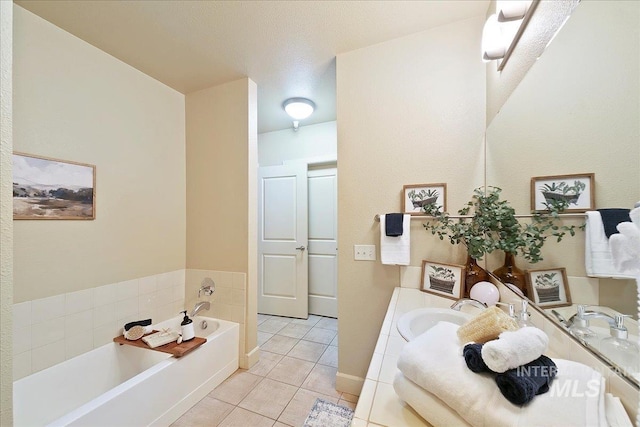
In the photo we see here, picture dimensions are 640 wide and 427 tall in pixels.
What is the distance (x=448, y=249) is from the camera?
5.07 ft

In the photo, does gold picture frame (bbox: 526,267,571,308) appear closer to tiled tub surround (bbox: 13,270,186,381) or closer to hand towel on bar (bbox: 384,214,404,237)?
hand towel on bar (bbox: 384,214,404,237)

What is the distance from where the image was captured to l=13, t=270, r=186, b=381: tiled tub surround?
1388mm

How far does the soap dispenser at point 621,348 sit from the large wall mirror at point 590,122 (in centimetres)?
1

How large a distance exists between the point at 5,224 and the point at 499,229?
6.00ft

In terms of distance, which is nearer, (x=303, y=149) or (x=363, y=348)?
(x=363, y=348)

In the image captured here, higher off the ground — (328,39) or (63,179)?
(328,39)

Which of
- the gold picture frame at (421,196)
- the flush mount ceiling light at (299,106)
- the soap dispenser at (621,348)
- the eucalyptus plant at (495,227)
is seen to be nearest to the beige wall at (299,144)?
the flush mount ceiling light at (299,106)

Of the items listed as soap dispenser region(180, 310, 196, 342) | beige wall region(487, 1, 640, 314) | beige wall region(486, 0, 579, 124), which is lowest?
soap dispenser region(180, 310, 196, 342)

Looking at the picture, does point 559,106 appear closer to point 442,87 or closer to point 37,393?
point 442,87

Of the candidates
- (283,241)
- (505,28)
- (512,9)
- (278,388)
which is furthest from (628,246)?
(283,241)

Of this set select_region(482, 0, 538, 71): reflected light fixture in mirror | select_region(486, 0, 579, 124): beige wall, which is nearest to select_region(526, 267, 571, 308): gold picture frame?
select_region(486, 0, 579, 124): beige wall

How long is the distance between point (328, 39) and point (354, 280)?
5.77 feet

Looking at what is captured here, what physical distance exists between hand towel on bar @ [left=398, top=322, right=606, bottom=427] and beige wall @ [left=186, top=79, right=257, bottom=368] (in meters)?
1.76

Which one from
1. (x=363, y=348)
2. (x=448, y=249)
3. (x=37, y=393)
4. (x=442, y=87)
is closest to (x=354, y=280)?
(x=363, y=348)
